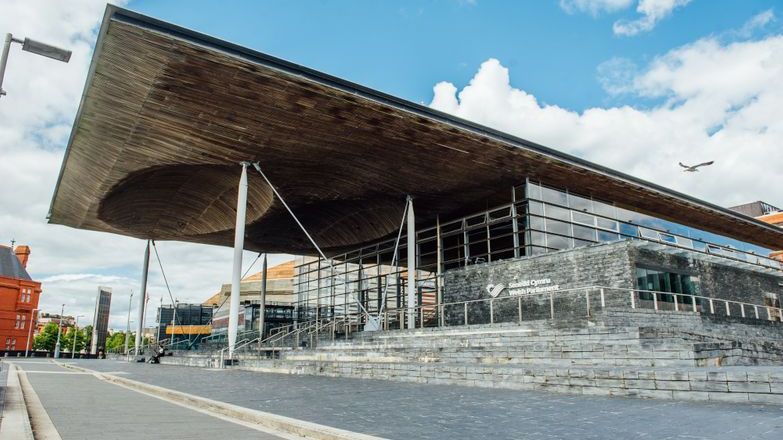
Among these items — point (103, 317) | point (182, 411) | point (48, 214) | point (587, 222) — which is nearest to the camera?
point (182, 411)

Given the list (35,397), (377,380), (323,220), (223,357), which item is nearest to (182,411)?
(35,397)

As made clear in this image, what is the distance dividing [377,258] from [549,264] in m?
16.2

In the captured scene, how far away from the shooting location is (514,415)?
6.73 metres

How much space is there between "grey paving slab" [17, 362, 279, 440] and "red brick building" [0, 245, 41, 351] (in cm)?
7698

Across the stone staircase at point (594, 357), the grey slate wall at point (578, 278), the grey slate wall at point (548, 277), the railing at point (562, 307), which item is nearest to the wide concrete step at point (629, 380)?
the stone staircase at point (594, 357)

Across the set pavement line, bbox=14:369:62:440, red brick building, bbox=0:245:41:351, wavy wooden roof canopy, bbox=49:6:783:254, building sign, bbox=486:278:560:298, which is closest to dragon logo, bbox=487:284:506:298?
building sign, bbox=486:278:560:298

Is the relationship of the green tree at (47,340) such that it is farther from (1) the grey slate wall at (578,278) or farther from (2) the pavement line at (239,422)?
(2) the pavement line at (239,422)

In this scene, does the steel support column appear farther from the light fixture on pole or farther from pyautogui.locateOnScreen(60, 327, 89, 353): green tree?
pyautogui.locateOnScreen(60, 327, 89, 353): green tree

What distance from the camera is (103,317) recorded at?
112 m

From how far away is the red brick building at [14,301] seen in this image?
72625 mm

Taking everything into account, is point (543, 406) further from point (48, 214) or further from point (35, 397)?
point (48, 214)

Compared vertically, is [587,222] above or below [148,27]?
below

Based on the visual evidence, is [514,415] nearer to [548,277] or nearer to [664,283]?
[548,277]

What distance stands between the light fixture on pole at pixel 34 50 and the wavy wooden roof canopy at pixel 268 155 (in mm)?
6422
